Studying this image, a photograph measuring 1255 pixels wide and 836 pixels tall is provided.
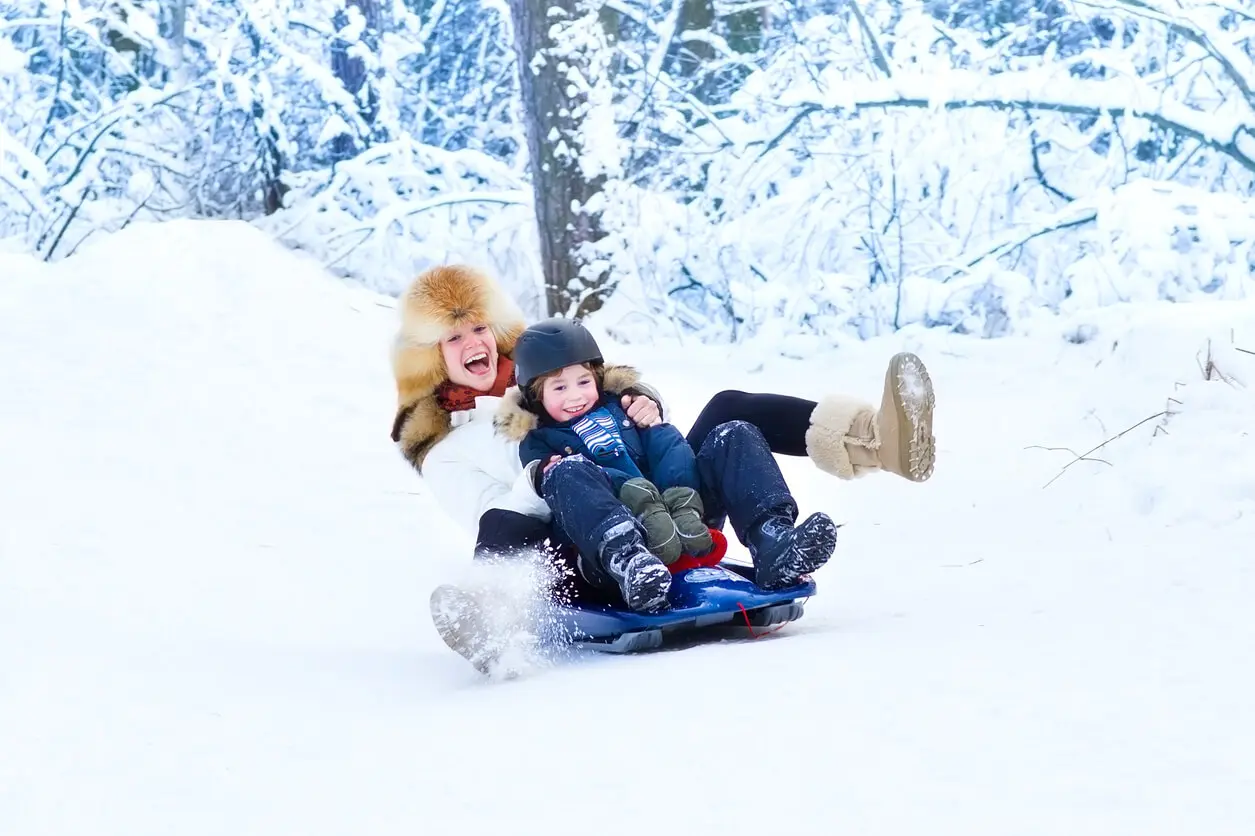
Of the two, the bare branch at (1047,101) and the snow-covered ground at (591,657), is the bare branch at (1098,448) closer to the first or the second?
the snow-covered ground at (591,657)

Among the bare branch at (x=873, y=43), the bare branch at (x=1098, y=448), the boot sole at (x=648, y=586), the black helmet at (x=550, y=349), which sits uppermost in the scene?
the bare branch at (x=873, y=43)

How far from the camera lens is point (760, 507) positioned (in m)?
3.01

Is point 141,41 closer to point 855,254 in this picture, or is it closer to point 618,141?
point 618,141

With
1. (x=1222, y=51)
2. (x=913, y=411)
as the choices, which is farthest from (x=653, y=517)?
(x=1222, y=51)

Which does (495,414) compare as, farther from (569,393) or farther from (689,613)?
(689,613)

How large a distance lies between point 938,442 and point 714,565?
94.7 inches

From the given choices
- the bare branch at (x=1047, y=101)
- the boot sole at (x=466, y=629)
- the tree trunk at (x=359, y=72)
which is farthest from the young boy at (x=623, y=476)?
the tree trunk at (x=359, y=72)

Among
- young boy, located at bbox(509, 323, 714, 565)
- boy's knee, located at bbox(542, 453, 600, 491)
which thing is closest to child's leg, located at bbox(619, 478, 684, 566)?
young boy, located at bbox(509, 323, 714, 565)

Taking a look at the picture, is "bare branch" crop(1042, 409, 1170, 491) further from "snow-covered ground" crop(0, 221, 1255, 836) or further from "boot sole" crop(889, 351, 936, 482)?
"boot sole" crop(889, 351, 936, 482)

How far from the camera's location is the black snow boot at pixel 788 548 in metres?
2.88

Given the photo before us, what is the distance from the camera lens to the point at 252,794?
1.99 meters

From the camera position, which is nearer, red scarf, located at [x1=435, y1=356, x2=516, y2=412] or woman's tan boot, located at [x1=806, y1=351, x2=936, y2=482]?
woman's tan boot, located at [x1=806, y1=351, x2=936, y2=482]

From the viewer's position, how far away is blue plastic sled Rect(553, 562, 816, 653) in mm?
2895

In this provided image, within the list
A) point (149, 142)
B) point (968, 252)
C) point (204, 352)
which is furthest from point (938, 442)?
point (149, 142)
